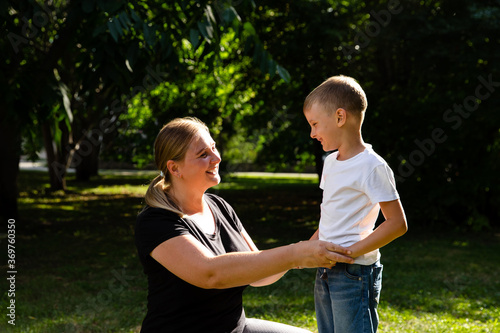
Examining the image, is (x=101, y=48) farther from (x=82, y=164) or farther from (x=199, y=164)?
(x=82, y=164)

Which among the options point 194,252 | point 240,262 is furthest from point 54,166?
Answer: point 240,262

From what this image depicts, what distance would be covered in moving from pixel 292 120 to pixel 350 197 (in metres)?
10.7

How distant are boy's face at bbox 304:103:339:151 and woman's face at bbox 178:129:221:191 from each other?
0.51 meters

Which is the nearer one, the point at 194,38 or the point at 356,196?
the point at 356,196

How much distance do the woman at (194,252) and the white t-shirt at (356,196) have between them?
218 mm

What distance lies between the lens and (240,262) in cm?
213

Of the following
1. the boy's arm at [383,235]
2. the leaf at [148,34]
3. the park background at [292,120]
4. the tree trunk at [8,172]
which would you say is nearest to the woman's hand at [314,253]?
the boy's arm at [383,235]

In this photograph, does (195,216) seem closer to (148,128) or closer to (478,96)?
(478,96)

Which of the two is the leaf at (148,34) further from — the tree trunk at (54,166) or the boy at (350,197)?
the tree trunk at (54,166)

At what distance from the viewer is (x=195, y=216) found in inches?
100

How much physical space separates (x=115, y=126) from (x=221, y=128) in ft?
19.0

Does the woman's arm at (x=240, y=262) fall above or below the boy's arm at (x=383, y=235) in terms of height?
below

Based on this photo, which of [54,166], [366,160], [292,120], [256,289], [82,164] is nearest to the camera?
[366,160]

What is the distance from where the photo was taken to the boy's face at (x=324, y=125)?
8.14ft
